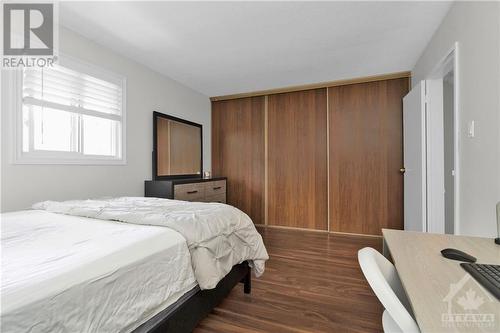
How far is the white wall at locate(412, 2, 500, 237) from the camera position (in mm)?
1382

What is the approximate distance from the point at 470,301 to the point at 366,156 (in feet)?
11.1

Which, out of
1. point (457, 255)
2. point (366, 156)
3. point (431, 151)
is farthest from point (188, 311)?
point (366, 156)

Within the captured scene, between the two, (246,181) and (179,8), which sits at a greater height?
(179,8)

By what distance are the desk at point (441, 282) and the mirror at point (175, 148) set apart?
9.72 feet

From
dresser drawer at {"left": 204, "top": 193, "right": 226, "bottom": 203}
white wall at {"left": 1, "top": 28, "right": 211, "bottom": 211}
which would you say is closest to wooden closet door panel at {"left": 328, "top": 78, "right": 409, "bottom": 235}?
dresser drawer at {"left": 204, "top": 193, "right": 226, "bottom": 203}

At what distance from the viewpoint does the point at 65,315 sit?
744 millimetres

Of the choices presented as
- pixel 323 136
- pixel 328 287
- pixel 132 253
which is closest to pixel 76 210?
Result: pixel 132 253

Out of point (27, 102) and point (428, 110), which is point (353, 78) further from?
point (27, 102)

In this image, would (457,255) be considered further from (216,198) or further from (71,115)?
(216,198)

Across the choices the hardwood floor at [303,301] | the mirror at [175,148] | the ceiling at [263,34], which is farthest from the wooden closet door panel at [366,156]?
the mirror at [175,148]

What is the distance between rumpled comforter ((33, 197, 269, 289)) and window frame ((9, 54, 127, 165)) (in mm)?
487

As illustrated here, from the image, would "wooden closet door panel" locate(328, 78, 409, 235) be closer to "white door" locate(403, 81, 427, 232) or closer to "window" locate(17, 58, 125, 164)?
"white door" locate(403, 81, 427, 232)

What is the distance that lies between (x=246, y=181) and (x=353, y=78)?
8.10 feet

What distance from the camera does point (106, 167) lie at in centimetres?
269
